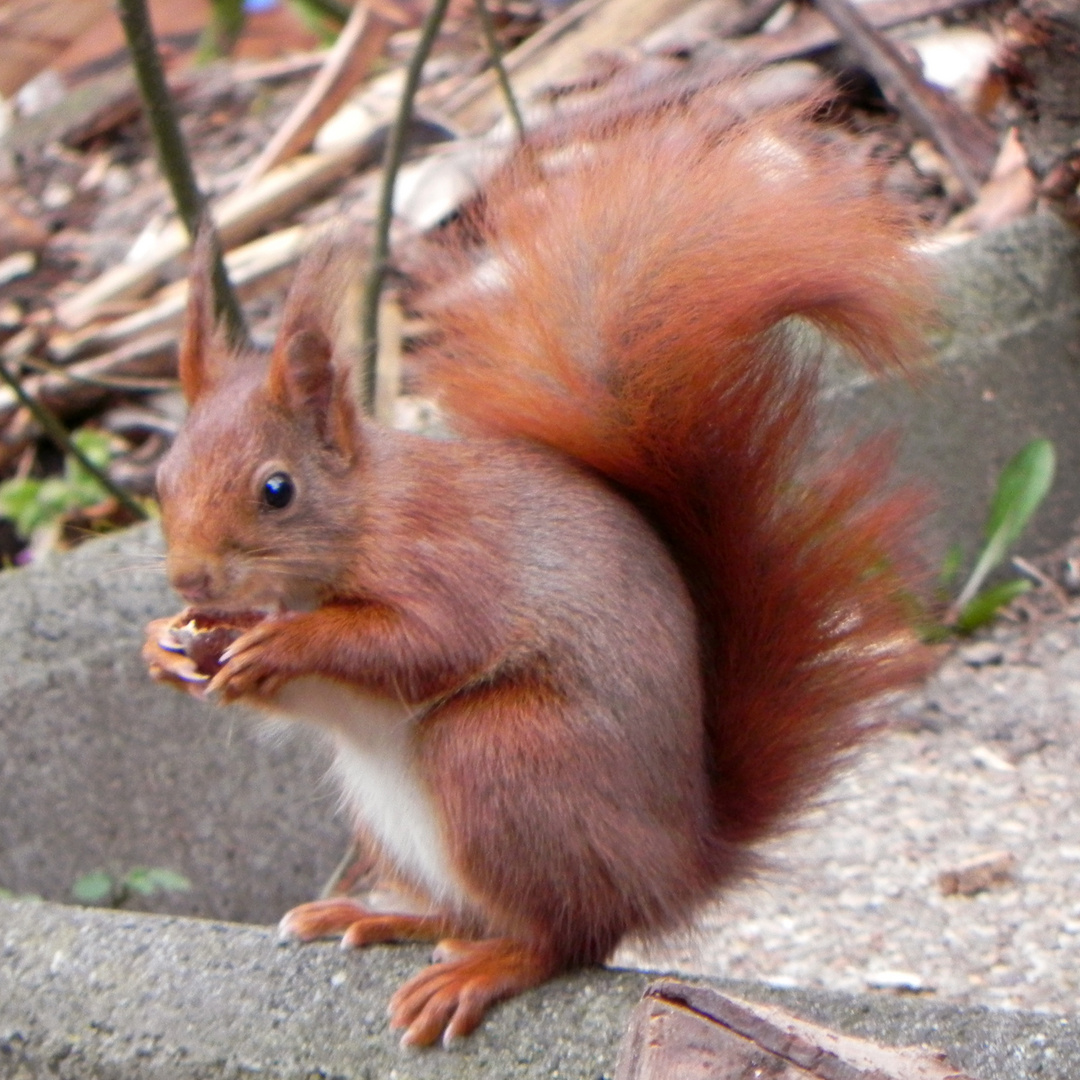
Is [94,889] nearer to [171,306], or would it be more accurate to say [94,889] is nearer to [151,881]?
[151,881]

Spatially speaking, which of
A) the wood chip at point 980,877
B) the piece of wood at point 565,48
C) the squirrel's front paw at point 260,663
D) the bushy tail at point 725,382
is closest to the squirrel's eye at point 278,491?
the squirrel's front paw at point 260,663

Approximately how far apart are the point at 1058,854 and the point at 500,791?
3.02ft

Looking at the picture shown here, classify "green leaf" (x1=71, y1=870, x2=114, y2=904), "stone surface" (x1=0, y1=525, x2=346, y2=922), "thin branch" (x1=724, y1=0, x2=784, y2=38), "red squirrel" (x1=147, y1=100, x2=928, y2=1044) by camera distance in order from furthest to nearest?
"thin branch" (x1=724, y1=0, x2=784, y2=38) < "stone surface" (x1=0, y1=525, x2=346, y2=922) < "green leaf" (x1=71, y1=870, x2=114, y2=904) < "red squirrel" (x1=147, y1=100, x2=928, y2=1044)

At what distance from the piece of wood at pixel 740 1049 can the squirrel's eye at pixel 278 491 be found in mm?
591

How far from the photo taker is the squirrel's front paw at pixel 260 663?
1.32 meters

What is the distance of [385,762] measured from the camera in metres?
1.44

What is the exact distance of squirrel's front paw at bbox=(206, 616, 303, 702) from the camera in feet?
4.32

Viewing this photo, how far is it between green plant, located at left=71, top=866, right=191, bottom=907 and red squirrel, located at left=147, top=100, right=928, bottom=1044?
1.51ft

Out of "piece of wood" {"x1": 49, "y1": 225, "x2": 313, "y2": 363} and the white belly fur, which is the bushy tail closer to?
the white belly fur

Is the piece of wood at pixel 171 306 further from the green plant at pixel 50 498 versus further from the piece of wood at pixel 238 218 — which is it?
the green plant at pixel 50 498

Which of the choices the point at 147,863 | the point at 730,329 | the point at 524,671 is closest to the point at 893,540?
the point at 730,329

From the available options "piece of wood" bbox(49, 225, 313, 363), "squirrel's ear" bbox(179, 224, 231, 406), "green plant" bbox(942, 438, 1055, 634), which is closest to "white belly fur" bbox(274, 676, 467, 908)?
"squirrel's ear" bbox(179, 224, 231, 406)

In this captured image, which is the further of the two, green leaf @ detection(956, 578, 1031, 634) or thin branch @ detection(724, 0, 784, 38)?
thin branch @ detection(724, 0, 784, 38)

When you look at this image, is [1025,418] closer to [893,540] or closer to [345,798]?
[893,540]
